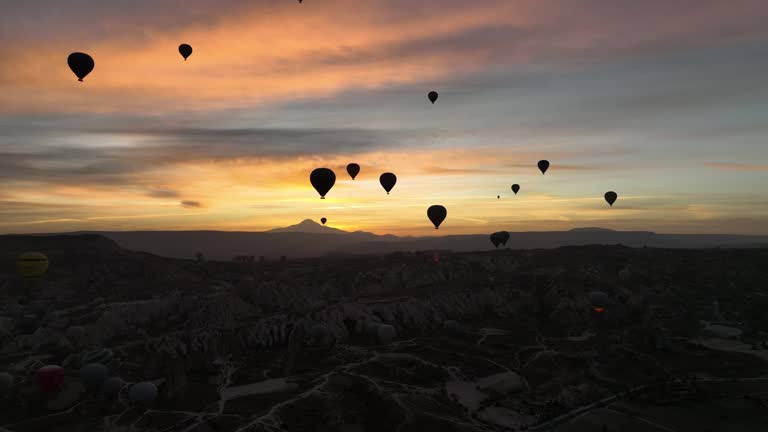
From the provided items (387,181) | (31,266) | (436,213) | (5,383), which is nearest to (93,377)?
(5,383)

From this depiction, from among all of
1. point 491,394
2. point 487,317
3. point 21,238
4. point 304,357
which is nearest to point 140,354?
point 304,357

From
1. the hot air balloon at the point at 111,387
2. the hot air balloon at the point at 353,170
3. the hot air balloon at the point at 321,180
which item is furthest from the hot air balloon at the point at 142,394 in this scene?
the hot air balloon at the point at 353,170

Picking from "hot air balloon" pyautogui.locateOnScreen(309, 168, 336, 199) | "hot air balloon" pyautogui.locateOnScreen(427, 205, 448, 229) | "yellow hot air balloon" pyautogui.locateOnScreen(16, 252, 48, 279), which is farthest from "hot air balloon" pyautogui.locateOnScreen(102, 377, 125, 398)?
"hot air balloon" pyautogui.locateOnScreen(427, 205, 448, 229)

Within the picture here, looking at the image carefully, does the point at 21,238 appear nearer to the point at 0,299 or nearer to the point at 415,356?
the point at 0,299

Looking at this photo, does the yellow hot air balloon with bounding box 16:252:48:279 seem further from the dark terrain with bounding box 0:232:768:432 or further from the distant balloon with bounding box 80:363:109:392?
the distant balloon with bounding box 80:363:109:392

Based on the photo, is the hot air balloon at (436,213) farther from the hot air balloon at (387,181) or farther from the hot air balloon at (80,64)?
the hot air balloon at (80,64)
